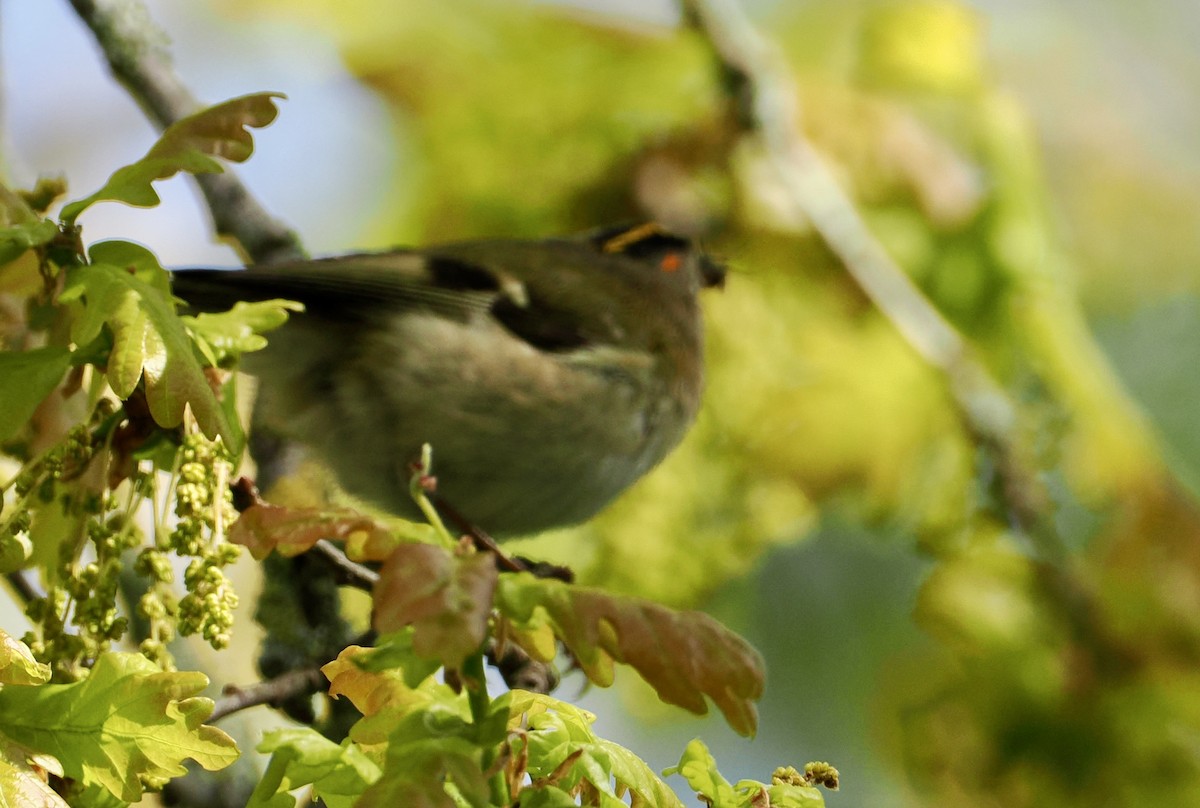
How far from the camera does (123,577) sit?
1923mm

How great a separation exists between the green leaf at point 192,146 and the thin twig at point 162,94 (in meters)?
1.30

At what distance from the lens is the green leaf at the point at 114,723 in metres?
0.94

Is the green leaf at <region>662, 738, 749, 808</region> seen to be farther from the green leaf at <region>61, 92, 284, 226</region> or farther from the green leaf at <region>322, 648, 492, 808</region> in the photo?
the green leaf at <region>61, 92, 284, 226</region>

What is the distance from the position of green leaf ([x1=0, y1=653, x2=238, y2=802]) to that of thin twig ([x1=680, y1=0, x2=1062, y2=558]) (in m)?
2.11

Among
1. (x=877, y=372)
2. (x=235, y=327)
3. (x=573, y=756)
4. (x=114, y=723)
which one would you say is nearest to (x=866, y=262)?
Result: (x=877, y=372)

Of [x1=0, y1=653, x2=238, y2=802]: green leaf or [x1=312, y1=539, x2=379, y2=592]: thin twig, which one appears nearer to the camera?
[x1=0, y1=653, x2=238, y2=802]: green leaf

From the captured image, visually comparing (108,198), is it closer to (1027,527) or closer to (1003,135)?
(1027,527)

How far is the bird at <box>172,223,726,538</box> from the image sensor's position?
2.45 meters

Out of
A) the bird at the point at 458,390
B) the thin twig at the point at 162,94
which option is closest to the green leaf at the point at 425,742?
the bird at the point at 458,390

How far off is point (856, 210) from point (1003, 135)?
0.39 m

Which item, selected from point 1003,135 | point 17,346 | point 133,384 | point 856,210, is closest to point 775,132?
point 856,210

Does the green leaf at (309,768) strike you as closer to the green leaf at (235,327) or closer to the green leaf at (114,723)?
the green leaf at (114,723)

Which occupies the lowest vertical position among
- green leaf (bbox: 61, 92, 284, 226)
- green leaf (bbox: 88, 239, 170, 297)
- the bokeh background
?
the bokeh background

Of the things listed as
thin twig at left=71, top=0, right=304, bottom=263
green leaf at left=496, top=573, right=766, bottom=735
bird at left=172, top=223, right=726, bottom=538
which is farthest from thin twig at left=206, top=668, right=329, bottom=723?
thin twig at left=71, top=0, right=304, bottom=263
